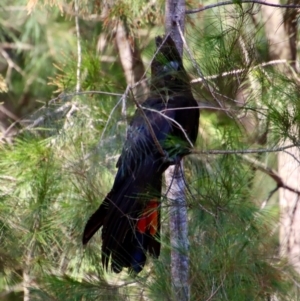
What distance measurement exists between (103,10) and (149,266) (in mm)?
1236

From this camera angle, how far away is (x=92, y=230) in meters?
2.98

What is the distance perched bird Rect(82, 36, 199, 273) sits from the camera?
264 centimetres

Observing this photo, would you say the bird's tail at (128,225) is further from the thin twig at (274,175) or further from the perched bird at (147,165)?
the thin twig at (274,175)

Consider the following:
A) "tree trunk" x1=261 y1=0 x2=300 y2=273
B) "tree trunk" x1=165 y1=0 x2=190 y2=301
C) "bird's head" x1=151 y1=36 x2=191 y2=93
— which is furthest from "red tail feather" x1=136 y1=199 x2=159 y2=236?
"tree trunk" x1=261 y1=0 x2=300 y2=273

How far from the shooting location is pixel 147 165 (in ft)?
9.30

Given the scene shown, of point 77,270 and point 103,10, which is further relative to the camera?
point 103,10

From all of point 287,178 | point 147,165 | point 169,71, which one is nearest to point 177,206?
point 147,165

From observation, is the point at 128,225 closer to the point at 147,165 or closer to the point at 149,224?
the point at 149,224

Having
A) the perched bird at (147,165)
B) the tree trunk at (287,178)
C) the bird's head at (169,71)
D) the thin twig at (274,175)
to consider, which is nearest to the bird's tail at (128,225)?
the perched bird at (147,165)

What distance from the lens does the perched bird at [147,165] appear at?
2.64 meters

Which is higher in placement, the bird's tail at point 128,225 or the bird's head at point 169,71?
the bird's head at point 169,71

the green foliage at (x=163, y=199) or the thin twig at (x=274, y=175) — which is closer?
the green foliage at (x=163, y=199)

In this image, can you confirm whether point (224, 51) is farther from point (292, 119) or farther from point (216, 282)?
point (216, 282)

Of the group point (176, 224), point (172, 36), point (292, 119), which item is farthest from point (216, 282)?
point (172, 36)
